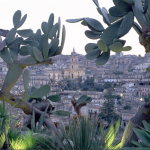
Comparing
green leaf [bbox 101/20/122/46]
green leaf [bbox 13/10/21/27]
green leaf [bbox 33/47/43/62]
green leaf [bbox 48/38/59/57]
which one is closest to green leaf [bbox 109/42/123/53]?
green leaf [bbox 101/20/122/46]

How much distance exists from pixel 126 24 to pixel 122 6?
0.29 feet

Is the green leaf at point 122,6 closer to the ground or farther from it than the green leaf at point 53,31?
farther from it

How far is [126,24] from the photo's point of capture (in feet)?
3.78

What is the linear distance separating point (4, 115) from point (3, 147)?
24 cm

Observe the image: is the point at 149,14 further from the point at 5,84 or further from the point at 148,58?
the point at 148,58

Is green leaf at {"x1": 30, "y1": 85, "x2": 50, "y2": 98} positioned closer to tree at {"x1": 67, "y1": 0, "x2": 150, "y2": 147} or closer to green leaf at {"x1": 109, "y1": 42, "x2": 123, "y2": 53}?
tree at {"x1": 67, "y1": 0, "x2": 150, "y2": 147}

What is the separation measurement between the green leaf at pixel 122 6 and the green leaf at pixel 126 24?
4 cm

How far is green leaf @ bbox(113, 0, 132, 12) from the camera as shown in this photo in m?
1.14

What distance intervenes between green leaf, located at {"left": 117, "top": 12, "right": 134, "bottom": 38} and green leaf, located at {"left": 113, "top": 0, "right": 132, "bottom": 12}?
40 millimetres

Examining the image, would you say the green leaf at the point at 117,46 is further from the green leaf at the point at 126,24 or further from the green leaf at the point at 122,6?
the green leaf at the point at 122,6

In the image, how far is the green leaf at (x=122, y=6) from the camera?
114 centimetres

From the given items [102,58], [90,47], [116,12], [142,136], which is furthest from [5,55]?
[142,136]

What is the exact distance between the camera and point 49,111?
2.19 metres

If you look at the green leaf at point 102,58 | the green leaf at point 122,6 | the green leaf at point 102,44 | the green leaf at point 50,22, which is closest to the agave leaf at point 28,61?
the green leaf at point 50,22
